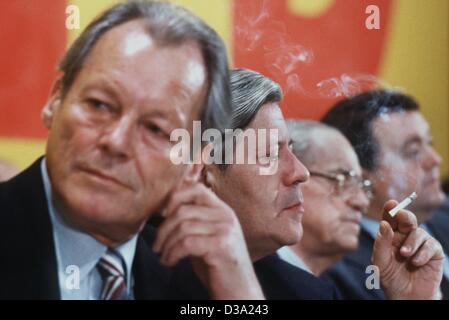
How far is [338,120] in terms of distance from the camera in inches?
72.5

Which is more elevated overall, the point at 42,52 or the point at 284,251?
the point at 42,52

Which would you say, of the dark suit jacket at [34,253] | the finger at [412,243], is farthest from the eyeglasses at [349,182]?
the dark suit jacket at [34,253]

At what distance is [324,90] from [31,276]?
0.74m

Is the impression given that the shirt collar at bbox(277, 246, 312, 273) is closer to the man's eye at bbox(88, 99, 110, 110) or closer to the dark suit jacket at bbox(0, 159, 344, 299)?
the dark suit jacket at bbox(0, 159, 344, 299)

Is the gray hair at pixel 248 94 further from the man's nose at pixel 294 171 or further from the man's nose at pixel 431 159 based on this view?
the man's nose at pixel 431 159

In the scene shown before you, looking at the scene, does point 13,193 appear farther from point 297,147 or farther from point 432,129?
point 432,129

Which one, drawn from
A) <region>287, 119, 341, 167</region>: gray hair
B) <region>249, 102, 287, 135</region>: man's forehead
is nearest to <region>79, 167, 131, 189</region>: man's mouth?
<region>249, 102, 287, 135</region>: man's forehead

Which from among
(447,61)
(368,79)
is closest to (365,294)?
(368,79)

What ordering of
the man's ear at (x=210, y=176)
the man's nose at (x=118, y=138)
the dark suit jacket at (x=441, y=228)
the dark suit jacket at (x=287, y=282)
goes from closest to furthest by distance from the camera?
the man's nose at (x=118, y=138), the man's ear at (x=210, y=176), the dark suit jacket at (x=287, y=282), the dark suit jacket at (x=441, y=228)

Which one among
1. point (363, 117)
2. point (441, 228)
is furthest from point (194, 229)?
point (441, 228)

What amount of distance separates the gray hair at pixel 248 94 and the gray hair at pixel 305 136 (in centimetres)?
9

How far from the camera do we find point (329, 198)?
1.87m

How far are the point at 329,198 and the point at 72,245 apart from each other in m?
0.63

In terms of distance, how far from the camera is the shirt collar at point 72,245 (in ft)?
4.92
